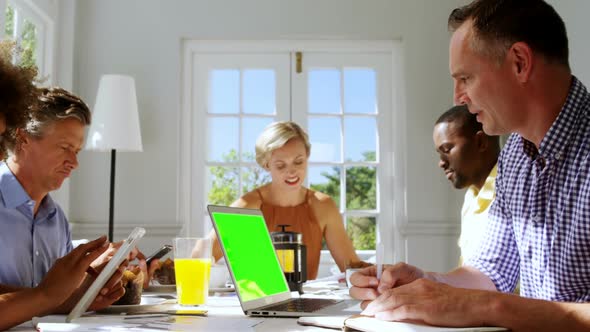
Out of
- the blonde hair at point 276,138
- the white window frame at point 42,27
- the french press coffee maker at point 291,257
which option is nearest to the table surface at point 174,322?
the french press coffee maker at point 291,257

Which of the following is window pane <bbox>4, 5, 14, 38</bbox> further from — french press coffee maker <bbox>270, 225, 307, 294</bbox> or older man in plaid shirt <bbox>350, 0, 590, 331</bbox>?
older man in plaid shirt <bbox>350, 0, 590, 331</bbox>

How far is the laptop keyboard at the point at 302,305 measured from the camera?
152 cm

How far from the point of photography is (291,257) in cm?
211

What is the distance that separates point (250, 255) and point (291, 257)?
1.35ft

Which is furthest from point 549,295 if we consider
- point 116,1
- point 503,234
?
point 116,1

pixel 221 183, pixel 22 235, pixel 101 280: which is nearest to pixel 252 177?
pixel 221 183

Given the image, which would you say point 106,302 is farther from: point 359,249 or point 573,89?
point 359,249

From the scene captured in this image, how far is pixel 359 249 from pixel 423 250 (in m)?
0.43

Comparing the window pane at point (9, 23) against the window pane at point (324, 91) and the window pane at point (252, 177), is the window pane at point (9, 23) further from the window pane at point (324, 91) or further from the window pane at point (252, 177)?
the window pane at point (324, 91)

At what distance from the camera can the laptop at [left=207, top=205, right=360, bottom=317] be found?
1500 millimetres

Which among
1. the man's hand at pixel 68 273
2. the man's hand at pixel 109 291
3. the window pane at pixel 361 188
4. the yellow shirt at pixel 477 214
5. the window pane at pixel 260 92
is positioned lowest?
the man's hand at pixel 109 291

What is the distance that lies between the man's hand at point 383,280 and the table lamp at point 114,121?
2652 millimetres

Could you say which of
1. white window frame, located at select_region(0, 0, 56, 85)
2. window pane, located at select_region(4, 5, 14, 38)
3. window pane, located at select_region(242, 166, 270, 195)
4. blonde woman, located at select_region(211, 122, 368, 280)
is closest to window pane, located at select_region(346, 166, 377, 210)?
window pane, located at select_region(242, 166, 270, 195)

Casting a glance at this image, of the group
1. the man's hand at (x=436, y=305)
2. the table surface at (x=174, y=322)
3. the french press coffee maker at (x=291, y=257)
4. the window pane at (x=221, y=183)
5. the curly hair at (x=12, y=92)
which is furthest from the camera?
the window pane at (x=221, y=183)
